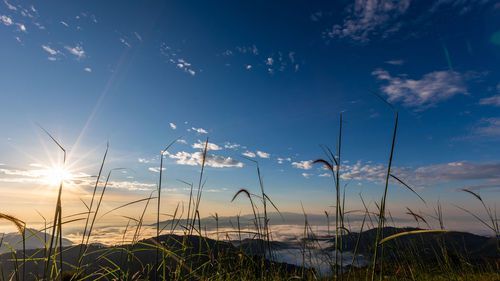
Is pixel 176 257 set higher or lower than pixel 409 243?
higher

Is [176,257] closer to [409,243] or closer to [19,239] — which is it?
[19,239]

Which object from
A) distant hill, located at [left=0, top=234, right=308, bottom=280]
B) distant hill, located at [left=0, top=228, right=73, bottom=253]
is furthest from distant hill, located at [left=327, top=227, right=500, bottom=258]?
distant hill, located at [left=0, top=228, right=73, bottom=253]

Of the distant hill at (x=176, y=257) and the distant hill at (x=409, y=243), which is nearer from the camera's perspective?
the distant hill at (x=409, y=243)

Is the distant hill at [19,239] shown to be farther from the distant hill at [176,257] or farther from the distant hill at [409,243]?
the distant hill at [409,243]

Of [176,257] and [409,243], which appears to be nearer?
[176,257]

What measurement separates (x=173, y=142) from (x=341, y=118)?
4.81 feet

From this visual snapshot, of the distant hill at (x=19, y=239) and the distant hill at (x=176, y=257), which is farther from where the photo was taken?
the distant hill at (x=176, y=257)

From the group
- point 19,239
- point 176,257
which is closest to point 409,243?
→ point 176,257

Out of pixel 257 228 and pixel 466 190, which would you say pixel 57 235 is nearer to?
pixel 257 228

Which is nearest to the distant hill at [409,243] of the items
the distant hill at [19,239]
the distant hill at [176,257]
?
the distant hill at [176,257]

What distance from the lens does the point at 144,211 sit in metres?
3.12

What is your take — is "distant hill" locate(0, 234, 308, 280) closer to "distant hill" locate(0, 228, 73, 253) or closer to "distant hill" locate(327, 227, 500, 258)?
"distant hill" locate(0, 228, 73, 253)

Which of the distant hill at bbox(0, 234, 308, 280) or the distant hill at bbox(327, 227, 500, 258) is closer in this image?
the distant hill at bbox(327, 227, 500, 258)

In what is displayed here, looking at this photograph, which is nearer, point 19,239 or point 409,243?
point 19,239
